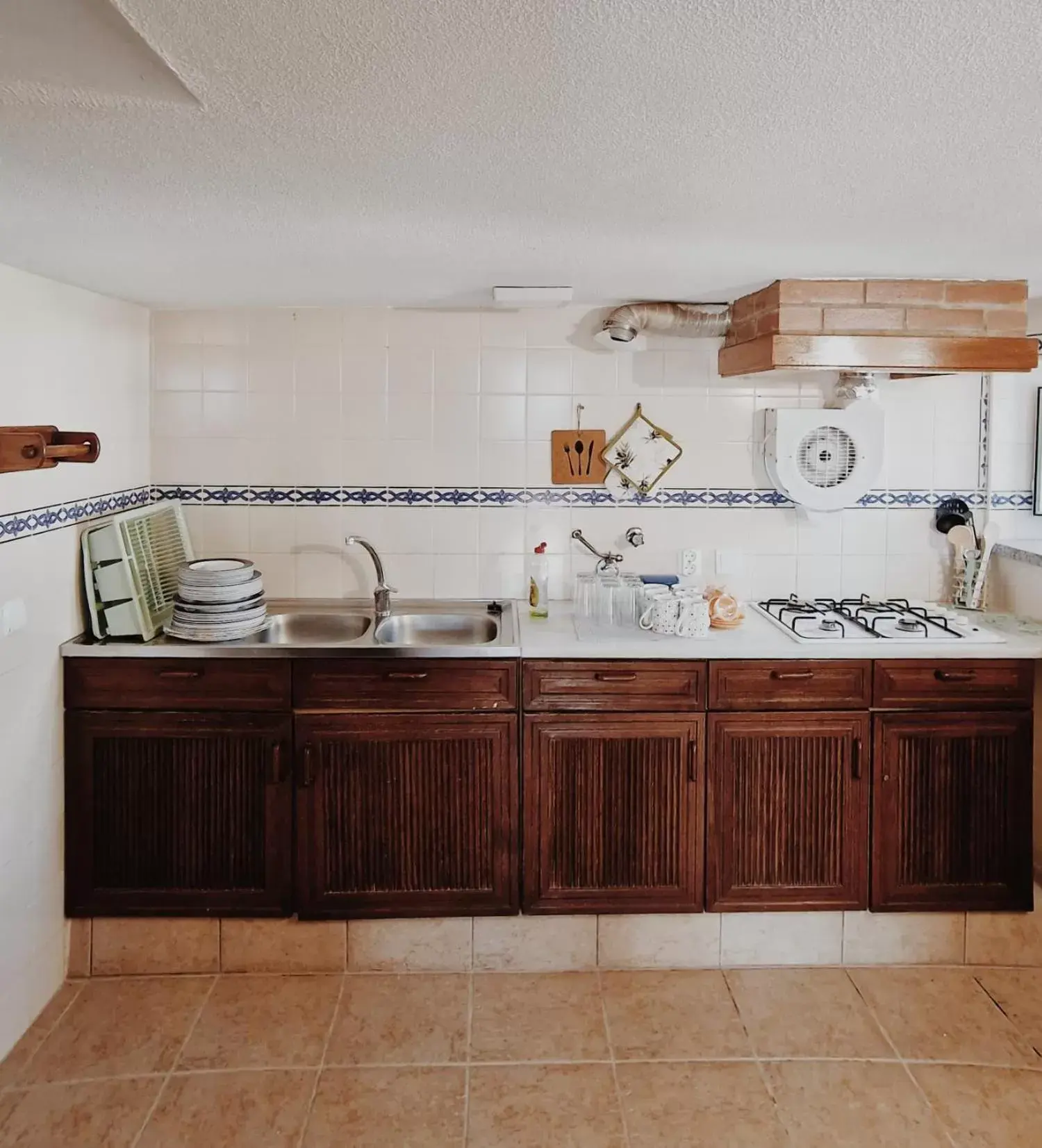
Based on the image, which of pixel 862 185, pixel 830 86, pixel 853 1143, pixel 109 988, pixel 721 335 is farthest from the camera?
pixel 721 335

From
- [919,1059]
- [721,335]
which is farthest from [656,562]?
[919,1059]

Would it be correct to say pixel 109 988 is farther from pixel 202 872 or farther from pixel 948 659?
pixel 948 659

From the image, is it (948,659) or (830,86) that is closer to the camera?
(830,86)

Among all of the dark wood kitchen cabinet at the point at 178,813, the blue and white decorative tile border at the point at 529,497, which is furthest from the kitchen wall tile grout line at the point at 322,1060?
the blue and white decorative tile border at the point at 529,497

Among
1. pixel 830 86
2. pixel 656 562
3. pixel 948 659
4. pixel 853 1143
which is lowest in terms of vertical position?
pixel 853 1143

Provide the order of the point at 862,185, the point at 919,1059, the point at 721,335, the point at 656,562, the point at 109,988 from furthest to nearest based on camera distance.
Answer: the point at 656,562
the point at 721,335
the point at 109,988
the point at 919,1059
the point at 862,185

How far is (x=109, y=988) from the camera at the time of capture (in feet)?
9.80

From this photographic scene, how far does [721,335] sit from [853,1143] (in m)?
2.35

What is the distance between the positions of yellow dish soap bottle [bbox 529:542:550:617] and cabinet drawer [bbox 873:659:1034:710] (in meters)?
1.09

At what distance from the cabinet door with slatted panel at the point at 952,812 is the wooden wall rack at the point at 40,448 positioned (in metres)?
2.29

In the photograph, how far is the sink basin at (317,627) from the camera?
3412 millimetres

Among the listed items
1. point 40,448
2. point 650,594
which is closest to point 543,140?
point 40,448

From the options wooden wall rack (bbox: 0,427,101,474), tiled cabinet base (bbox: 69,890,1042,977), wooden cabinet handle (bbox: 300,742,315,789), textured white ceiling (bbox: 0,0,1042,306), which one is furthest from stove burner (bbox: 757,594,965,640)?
wooden wall rack (bbox: 0,427,101,474)

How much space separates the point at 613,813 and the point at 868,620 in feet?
3.40
